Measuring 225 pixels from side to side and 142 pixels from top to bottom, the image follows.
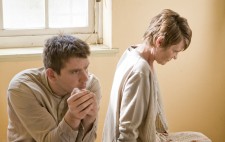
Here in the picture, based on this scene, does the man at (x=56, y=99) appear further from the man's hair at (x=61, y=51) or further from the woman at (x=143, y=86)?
the woman at (x=143, y=86)

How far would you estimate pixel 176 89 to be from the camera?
8.62ft

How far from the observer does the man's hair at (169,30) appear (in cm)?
170

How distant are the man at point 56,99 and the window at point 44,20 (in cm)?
87

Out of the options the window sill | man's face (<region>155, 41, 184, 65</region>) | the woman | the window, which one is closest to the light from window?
the window

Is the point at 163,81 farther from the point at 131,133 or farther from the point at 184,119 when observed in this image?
the point at 131,133

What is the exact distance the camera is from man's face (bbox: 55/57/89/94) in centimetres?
153

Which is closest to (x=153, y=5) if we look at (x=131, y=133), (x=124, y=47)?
(x=124, y=47)

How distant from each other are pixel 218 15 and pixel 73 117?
151 centimetres

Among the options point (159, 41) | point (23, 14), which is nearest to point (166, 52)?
point (159, 41)

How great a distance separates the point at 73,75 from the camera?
1543mm

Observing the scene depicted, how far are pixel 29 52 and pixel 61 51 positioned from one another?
84 cm

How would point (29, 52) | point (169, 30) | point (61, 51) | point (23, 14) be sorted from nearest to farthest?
1. point (61, 51)
2. point (169, 30)
3. point (29, 52)
4. point (23, 14)

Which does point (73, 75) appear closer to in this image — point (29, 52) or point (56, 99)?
point (56, 99)

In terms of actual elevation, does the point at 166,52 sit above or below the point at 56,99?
above
